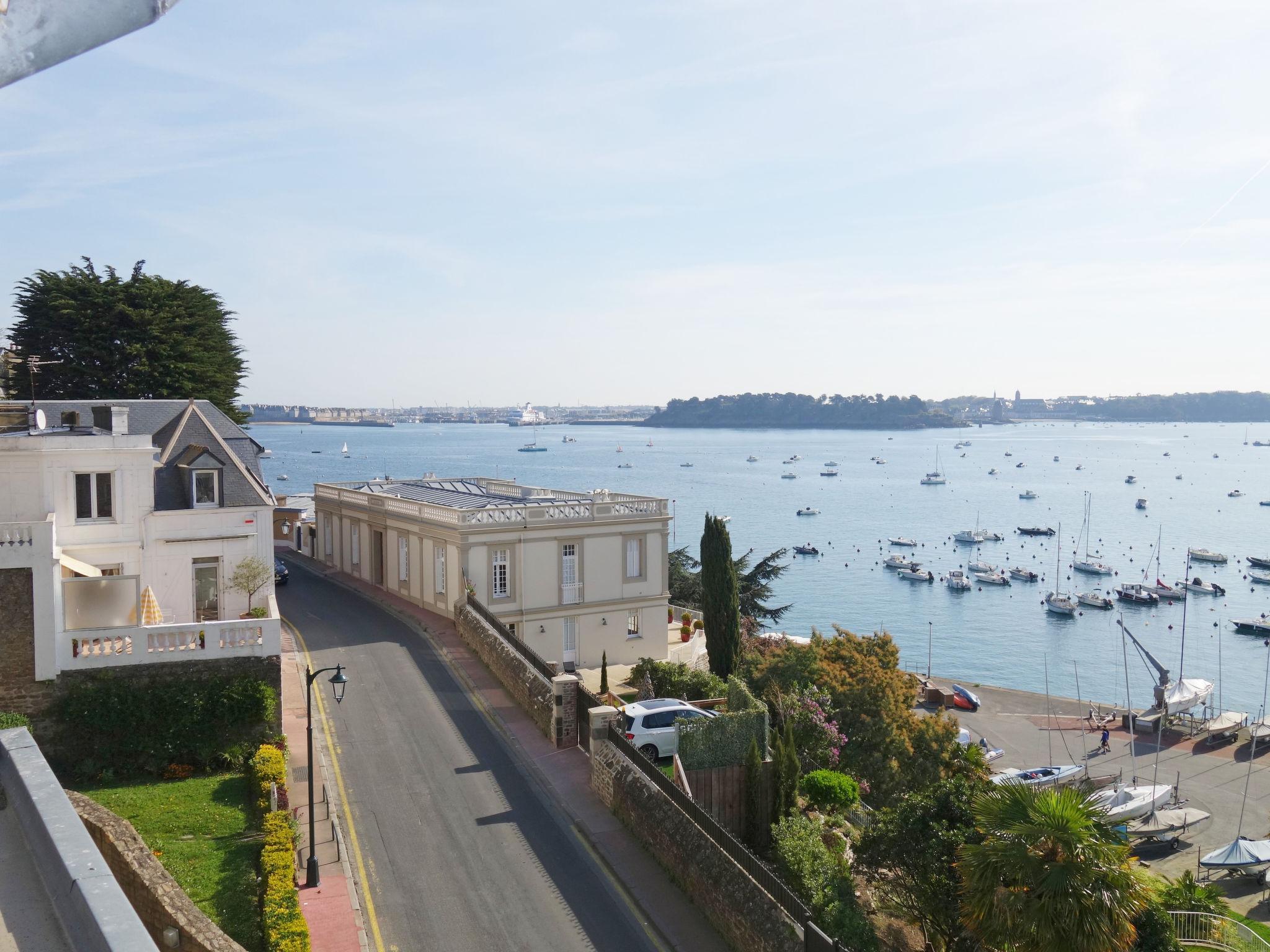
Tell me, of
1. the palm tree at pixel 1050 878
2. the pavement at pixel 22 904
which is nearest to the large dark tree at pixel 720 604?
the palm tree at pixel 1050 878

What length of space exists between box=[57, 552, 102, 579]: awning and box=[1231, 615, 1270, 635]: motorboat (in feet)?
331

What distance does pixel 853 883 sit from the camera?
837 inches

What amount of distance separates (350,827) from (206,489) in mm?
14003

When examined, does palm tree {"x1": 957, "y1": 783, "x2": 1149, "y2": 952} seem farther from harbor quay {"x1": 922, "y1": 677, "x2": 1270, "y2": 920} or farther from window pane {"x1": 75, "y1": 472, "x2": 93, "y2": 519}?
harbor quay {"x1": 922, "y1": 677, "x2": 1270, "y2": 920}

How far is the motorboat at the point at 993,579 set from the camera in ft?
375

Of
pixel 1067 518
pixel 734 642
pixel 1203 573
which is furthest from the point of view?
pixel 1067 518

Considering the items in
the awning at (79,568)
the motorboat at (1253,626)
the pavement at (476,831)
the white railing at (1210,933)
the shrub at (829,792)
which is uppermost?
the awning at (79,568)

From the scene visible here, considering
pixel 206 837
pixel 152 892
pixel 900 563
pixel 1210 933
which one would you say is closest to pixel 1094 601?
pixel 900 563

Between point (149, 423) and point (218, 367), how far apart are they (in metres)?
25.4

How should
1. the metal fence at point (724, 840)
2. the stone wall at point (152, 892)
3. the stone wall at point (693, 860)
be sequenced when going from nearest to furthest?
the stone wall at point (152, 892) < the metal fence at point (724, 840) < the stone wall at point (693, 860)

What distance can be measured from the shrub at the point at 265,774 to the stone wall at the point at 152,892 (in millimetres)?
4942

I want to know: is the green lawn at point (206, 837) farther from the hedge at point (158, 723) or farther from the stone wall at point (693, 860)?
the stone wall at point (693, 860)

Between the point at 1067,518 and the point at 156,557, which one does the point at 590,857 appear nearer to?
the point at 156,557

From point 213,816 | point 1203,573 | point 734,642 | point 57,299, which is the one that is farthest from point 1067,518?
point 213,816
